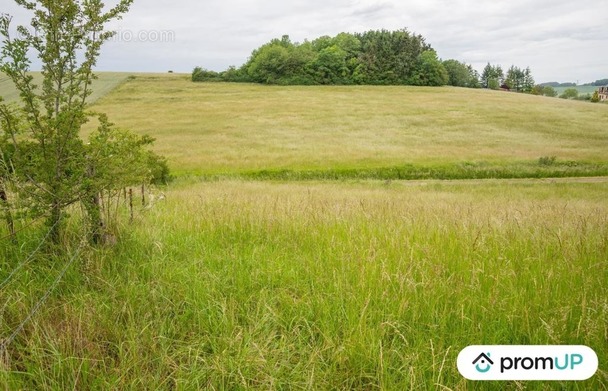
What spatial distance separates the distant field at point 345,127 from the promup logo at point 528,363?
24.7m

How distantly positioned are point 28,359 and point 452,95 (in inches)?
2907

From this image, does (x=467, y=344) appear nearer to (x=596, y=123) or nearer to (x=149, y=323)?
(x=149, y=323)

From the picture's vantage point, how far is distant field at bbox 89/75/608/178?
97.4 ft

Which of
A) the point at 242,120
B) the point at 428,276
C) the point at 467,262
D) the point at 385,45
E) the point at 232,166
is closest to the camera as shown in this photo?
the point at 428,276

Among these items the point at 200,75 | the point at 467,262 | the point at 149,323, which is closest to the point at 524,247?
the point at 467,262

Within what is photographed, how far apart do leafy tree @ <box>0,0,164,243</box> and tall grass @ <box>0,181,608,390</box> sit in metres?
0.63

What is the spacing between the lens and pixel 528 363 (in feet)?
7.77

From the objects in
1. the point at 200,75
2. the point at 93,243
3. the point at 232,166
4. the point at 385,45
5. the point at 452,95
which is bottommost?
the point at 232,166

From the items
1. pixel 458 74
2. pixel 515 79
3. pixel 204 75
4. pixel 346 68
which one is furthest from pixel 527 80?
pixel 204 75

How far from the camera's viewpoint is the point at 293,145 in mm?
34594

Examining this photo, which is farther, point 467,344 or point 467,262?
point 467,262

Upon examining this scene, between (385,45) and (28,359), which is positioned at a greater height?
(385,45)

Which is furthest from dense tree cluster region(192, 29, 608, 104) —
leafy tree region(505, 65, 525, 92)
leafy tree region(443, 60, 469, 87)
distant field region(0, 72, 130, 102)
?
leafy tree region(505, 65, 525, 92)

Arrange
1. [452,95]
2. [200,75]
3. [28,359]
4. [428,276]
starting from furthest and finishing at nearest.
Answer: [200,75] → [452,95] → [428,276] → [28,359]
